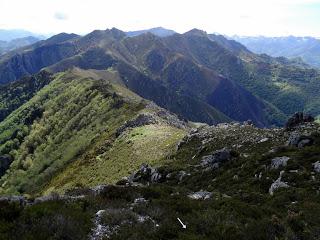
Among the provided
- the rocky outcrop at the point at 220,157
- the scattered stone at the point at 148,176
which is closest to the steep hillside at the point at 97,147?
the scattered stone at the point at 148,176

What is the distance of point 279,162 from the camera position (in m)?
36.7

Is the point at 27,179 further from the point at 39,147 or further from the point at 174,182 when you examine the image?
the point at 174,182

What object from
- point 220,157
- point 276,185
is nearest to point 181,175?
point 220,157

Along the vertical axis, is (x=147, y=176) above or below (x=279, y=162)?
below

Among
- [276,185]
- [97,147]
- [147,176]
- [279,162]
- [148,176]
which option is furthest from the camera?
[97,147]

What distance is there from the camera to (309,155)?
37.4 m

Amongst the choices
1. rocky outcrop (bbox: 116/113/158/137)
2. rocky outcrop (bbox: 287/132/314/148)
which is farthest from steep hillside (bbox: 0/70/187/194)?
rocky outcrop (bbox: 287/132/314/148)

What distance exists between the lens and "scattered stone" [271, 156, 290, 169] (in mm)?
36156

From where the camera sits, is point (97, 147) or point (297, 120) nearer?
point (297, 120)

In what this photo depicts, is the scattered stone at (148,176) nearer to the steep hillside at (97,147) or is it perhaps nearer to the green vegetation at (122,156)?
→ the steep hillside at (97,147)

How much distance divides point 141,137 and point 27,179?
76.7 metres

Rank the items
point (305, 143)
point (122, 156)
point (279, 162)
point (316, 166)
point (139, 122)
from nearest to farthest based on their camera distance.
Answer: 1. point (316, 166)
2. point (279, 162)
3. point (305, 143)
4. point (122, 156)
5. point (139, 122)

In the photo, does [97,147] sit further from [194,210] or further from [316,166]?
[194,210]

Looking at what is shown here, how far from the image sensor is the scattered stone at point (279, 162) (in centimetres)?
3616
